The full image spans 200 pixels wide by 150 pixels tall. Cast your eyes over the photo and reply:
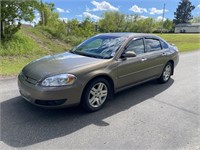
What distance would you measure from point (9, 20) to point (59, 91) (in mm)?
8049

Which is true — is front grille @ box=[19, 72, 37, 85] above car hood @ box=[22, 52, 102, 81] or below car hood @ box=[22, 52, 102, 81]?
below

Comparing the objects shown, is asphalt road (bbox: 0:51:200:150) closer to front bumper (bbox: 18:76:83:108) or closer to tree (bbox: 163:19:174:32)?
front bumper (bbox: 18:76:83:108)

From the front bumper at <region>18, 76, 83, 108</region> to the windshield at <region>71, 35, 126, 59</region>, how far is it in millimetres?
1095

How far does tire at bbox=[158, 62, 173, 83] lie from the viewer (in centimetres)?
609

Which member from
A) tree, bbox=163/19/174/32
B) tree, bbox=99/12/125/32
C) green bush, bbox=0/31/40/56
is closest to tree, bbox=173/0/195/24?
tree, bbox=163/19/174/32

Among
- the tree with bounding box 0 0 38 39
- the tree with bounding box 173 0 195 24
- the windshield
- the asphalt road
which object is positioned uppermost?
the tree with bounding box 173 0 195 24

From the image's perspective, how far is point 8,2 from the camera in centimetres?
940

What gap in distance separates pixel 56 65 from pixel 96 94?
949 mm

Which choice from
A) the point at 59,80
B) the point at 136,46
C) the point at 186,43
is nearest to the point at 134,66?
the point at 136,46

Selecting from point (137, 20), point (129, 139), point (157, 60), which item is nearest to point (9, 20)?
point (157, 60)

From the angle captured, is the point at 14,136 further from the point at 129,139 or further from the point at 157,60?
the point at 157,60

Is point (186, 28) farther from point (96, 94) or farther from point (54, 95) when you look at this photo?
point (54, 95)

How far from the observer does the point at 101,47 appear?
4801 mm

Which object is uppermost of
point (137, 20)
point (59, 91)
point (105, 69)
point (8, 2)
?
point (137, 20)
